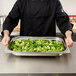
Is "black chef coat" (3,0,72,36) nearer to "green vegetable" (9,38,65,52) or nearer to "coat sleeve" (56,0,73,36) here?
"coat sleeve" (56,0,73,36)

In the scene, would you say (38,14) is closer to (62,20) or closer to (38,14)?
(38,14)

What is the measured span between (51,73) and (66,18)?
3.26ft

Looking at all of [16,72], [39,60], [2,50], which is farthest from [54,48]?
[2,50]

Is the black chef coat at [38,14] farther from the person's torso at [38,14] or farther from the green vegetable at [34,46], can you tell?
the green vegetable at [34,46]

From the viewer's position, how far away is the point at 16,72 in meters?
1.02

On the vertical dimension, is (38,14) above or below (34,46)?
above

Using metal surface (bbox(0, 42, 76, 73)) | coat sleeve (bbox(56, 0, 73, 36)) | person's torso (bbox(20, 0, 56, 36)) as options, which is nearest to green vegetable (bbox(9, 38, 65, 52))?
metal surface (bbox(0, 42, 76, 73))

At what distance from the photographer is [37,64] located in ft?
3.70

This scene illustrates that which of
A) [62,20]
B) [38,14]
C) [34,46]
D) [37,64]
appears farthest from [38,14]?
[37,64]

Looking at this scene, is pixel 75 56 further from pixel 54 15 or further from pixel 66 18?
pixel 54 15

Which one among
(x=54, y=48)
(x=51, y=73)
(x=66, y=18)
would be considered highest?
(x=66, y=18)

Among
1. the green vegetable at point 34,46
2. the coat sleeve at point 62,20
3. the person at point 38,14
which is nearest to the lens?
the green vegetable at point 34,46

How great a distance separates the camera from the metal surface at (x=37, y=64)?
1048 millimetres

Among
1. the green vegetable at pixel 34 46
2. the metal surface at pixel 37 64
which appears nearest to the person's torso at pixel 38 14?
the green vegetable at pixel 34 46
